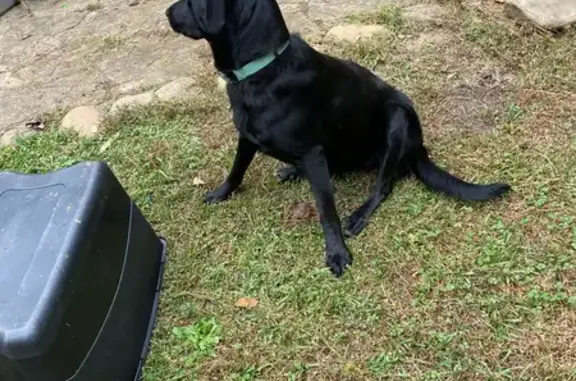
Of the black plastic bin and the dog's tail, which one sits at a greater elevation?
the black plastic bin

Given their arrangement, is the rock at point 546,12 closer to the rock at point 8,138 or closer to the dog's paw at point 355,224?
the dog's paw at point 355,224

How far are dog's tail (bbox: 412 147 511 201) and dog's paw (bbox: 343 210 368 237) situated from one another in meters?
0.32

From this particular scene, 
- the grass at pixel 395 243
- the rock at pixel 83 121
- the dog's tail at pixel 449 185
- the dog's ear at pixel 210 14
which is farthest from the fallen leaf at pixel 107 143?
the dog's tail at pixel 449 185

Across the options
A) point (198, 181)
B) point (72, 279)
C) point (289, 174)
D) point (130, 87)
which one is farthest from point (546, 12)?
point (72, 279)

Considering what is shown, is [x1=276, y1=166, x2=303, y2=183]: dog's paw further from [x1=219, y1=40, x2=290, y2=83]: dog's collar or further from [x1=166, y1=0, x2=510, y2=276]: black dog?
[x1=219, y1=40, x2=290, y2=83]: dog's collar

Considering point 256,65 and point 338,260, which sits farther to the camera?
point 338,260

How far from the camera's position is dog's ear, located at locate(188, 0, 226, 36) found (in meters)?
2.51

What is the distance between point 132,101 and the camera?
4.05m

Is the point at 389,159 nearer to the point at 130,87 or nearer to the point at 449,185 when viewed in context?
the point at 449,185

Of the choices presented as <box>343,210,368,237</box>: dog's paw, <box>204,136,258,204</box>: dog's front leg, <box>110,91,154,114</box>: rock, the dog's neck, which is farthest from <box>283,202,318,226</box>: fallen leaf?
<box>110,91,154,114</box>: rock

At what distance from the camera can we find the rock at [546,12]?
394cm

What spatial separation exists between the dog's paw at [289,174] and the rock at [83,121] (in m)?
1.16

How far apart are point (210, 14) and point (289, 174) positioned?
101cm

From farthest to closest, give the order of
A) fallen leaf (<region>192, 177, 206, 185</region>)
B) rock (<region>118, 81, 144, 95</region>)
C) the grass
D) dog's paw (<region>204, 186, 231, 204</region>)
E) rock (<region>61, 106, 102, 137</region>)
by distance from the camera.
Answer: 1. rock (<region>118, 81, 144, 95</region>)
2. rock (<region>61, 106, 102, 137</region>)
3. fallen leaf (<region>192, 177, 206, 185</region>)
4. dog's paw (<region>204, 186, 231, 204</region>)
5. the grass
